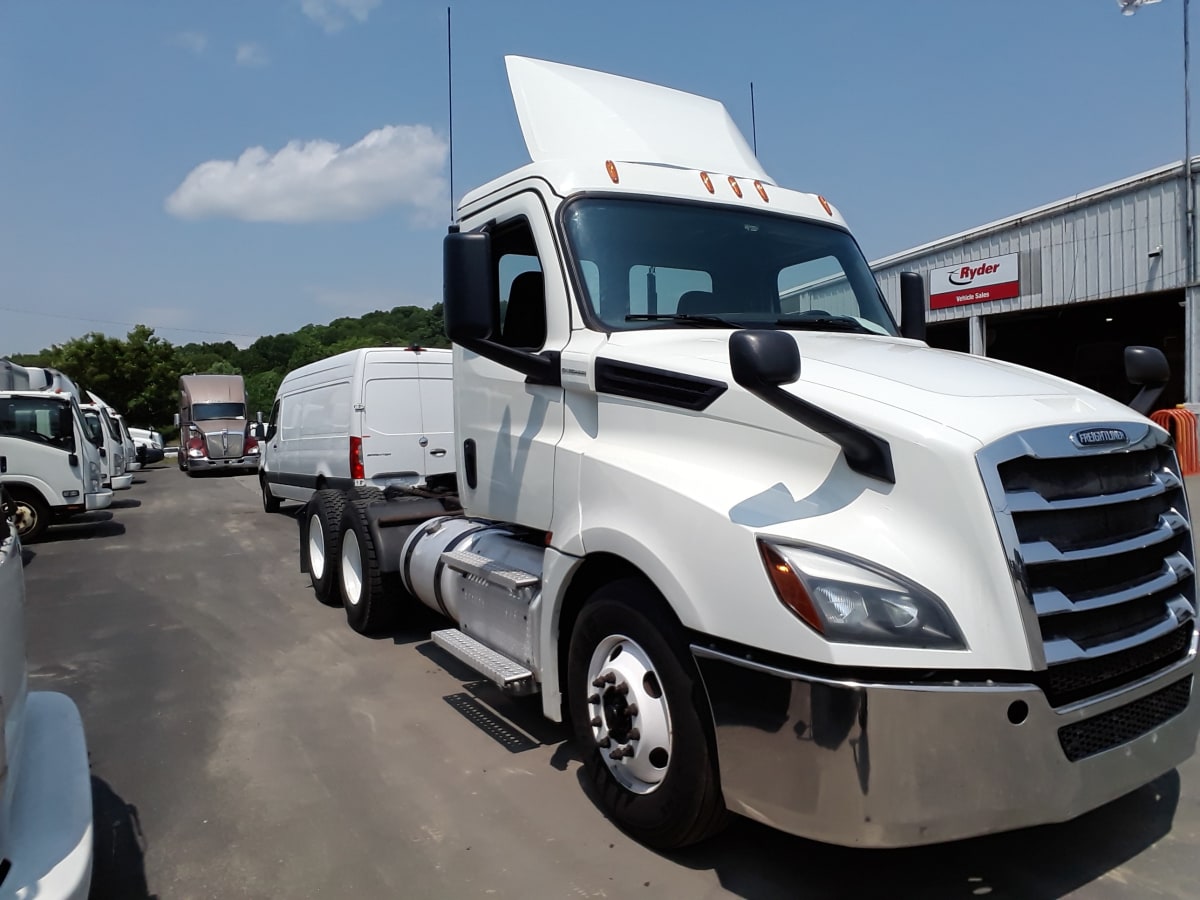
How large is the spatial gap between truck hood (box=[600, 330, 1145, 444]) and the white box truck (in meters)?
2.25

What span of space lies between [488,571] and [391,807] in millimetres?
1184

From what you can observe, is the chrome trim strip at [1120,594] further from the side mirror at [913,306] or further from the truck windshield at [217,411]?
the truck windshield at [217,411]

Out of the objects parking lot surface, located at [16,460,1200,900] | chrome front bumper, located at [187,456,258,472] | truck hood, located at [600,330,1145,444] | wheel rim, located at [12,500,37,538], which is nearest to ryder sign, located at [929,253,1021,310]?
parking lot surface, located at [16,460,1200,900]

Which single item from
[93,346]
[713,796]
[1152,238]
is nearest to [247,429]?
[93,346]

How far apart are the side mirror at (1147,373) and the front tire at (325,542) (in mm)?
5474

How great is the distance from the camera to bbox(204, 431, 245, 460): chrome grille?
26328 mm

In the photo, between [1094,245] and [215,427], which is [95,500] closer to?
[215,427]

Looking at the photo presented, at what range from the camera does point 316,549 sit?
24.7 feet

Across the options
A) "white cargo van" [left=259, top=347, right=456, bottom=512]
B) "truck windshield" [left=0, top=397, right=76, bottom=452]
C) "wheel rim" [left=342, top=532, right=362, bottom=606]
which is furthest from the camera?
"truck windshield" [left=0, top=397, right=76, bottom=452]

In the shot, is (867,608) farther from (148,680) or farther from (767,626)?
(148,680)

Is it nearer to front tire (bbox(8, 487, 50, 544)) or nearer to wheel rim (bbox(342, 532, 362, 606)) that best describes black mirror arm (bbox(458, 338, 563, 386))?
wheel rim (bbox(342, 532, 362, 606))

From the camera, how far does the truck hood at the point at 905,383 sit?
2699 mm

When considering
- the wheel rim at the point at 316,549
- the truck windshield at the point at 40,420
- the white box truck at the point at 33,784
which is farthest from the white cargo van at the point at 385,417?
the white box truck at the point at 33,784

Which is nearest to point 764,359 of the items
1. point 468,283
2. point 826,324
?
point 826,324
